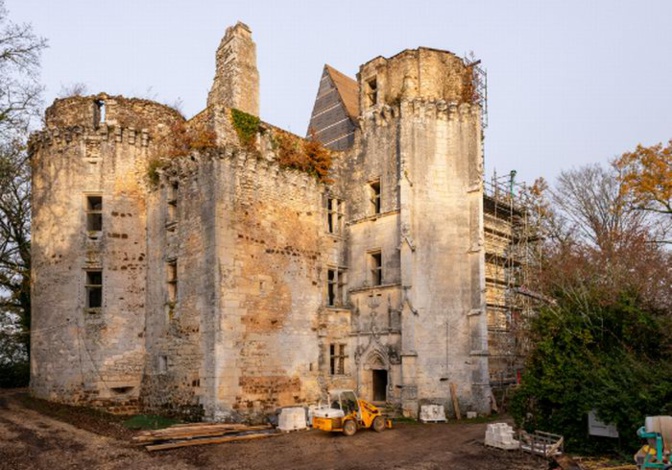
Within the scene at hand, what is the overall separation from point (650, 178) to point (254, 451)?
781 inches

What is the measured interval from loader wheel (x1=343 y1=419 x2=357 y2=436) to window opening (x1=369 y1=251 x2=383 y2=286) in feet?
20.2

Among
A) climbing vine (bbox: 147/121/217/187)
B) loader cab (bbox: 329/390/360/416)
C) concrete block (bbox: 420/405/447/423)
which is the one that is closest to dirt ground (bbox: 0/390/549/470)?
loader cab (bbox: 329/390/360/416)

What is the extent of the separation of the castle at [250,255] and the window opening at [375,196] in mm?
89

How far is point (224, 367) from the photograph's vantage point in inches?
643

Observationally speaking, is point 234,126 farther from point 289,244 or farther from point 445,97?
point 445,97

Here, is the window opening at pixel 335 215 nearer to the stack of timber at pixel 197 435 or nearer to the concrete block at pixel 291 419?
the concrete block at pixel 291 419

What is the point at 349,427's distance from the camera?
1548 cm

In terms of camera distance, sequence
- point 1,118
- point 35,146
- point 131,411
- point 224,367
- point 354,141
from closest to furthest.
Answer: point 1,118
point 224,367
point 131,411
point 35,146
point 354,141

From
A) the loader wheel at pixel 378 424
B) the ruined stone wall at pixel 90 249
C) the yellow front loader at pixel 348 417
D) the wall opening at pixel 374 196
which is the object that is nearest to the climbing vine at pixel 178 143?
the ruined stone wall at pixel 90 249

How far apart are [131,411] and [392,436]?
28.0 ft

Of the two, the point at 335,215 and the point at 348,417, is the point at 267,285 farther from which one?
the point at 348,417

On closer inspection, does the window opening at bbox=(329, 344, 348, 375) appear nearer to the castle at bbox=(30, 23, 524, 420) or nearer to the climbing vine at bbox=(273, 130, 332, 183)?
the castle at bbox=(30, 23, 524, 420)

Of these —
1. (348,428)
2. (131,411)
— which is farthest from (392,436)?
(131,411)

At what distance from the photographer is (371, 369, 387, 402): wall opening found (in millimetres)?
20156
